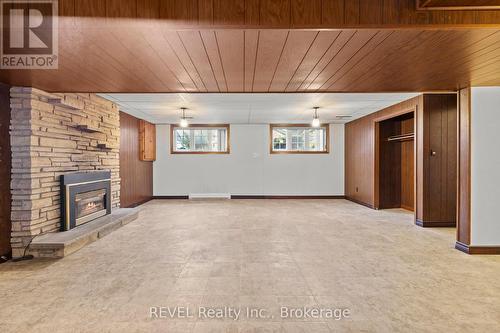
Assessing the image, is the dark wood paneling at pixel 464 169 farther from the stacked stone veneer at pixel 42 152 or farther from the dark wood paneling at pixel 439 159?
the stacked stone veneer at pixel 42 152

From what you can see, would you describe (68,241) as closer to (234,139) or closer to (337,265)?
(337,265)

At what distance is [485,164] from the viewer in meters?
3.49

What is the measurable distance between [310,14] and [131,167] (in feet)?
19.6

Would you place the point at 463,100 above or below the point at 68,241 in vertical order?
above

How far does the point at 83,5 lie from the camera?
1.82m

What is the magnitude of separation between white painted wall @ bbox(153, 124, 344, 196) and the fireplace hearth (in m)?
3.35

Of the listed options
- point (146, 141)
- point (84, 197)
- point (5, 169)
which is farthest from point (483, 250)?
point (146, 141)

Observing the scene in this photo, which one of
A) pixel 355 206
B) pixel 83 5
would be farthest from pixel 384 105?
pixel 83 5

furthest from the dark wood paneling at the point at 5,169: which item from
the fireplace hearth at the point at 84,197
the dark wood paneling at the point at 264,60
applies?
the fireplace hearth at the point at 84,197

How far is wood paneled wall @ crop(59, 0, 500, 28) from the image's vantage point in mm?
1865

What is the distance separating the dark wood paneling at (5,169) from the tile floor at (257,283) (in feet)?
1.22

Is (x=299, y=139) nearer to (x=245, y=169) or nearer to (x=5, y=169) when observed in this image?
(x=245, y=169)

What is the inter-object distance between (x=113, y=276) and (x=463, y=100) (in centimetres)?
486

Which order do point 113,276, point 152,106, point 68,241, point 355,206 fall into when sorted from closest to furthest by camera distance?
point 113,276 → point 68,241 → point 152,106 → point 355,206
